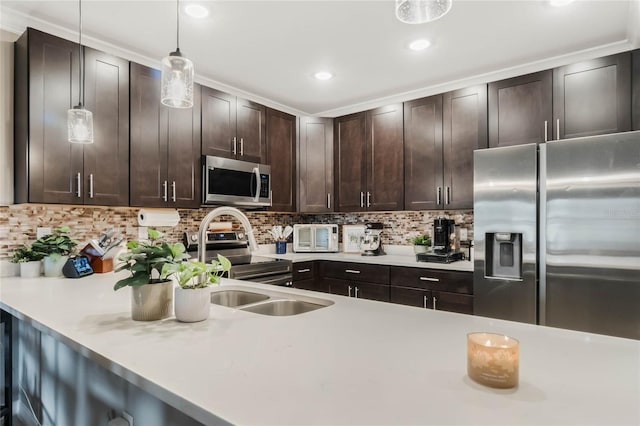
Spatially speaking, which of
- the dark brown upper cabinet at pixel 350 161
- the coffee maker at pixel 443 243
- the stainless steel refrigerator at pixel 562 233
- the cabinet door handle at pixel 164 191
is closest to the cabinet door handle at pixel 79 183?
the cabinet door handle at pixel 164 191

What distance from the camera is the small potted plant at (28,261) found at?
2.14m

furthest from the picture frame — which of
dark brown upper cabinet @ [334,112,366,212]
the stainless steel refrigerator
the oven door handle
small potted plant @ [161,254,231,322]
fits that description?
small potted plant @ [161,254,231,322]

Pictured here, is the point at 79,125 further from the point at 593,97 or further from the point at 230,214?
the point at 593,97

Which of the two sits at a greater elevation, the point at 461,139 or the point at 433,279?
the point at 461,139

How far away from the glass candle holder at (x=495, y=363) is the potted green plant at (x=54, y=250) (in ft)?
7.56

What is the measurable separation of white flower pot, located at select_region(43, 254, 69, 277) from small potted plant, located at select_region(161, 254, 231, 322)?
1380 mm

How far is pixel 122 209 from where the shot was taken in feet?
9.45

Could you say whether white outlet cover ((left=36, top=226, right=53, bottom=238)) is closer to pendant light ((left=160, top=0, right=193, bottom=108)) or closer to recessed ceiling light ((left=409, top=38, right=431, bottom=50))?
pendant light ((left=160, top=0, right=193, bottom=108))

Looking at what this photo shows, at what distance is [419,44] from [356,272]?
192cm

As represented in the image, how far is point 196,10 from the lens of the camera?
2.17 metres

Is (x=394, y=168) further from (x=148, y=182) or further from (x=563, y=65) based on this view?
(x=148, y=182)

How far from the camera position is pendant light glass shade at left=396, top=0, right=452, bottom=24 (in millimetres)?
1169

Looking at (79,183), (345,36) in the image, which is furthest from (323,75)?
(79,183)

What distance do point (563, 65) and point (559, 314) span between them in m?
1.75
